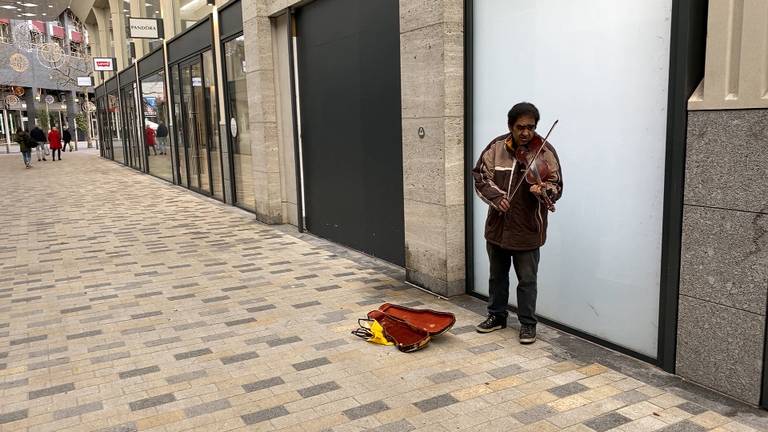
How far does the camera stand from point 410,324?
15.0 ft

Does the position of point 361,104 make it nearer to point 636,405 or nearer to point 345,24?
point 345,24

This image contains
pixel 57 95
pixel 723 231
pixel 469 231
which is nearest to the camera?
pixel 723 231

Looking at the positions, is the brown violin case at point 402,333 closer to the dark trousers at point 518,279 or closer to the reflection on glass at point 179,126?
the dark trousers at point 518,279

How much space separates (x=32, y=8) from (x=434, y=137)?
118ft

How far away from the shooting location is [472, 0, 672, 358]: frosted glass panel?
3961mm

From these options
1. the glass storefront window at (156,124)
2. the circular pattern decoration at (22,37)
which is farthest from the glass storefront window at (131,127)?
the circular pattern decoration at (22,37)

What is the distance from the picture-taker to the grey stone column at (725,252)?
3.27m

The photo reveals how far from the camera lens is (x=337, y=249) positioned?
8.16m

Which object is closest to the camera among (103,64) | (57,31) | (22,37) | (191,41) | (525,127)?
(525,127)

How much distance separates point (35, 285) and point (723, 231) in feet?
21.5

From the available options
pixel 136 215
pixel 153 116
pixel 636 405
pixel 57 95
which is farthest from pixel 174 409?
pixel 57 95

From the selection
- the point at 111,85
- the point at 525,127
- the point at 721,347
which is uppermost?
the point at 111,85

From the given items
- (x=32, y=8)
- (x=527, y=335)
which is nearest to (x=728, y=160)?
(x=527, y=335)

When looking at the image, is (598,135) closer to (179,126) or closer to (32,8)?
(179,126)
